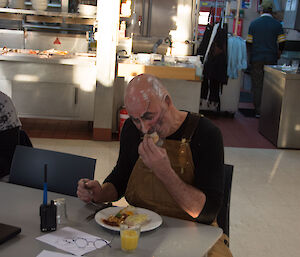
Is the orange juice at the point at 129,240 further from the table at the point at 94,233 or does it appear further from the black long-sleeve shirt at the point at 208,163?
the black long-sleeve shirt at the point at 208,163

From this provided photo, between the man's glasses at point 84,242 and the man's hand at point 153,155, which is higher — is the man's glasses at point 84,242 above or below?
below

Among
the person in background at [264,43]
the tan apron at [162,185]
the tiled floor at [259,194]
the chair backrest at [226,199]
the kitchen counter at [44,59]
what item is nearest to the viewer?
the tan apron at [162,185]

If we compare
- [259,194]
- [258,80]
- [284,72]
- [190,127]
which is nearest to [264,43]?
[258,80]

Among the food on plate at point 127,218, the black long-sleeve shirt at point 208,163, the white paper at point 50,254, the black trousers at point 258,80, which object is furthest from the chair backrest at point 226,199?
the black trousers at point 258,80

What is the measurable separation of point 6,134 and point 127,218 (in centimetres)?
123

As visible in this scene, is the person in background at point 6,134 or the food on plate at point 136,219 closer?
the food on plate at point 136,219

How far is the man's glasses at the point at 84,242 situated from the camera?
168 cm

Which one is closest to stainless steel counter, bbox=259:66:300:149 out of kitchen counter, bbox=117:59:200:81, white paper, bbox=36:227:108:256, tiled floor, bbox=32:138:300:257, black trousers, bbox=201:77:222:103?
tiled floor, bbox=32:138:300:257

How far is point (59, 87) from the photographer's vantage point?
6.18 m

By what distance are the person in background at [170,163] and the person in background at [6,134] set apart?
81 centimetres

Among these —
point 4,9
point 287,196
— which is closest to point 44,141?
point 4,9

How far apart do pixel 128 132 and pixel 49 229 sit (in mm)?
662

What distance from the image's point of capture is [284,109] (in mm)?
6258

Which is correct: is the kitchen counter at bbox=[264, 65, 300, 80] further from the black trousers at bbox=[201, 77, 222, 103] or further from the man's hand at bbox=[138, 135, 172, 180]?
the man's hand at bbox=[138, 135, 172, 180]
